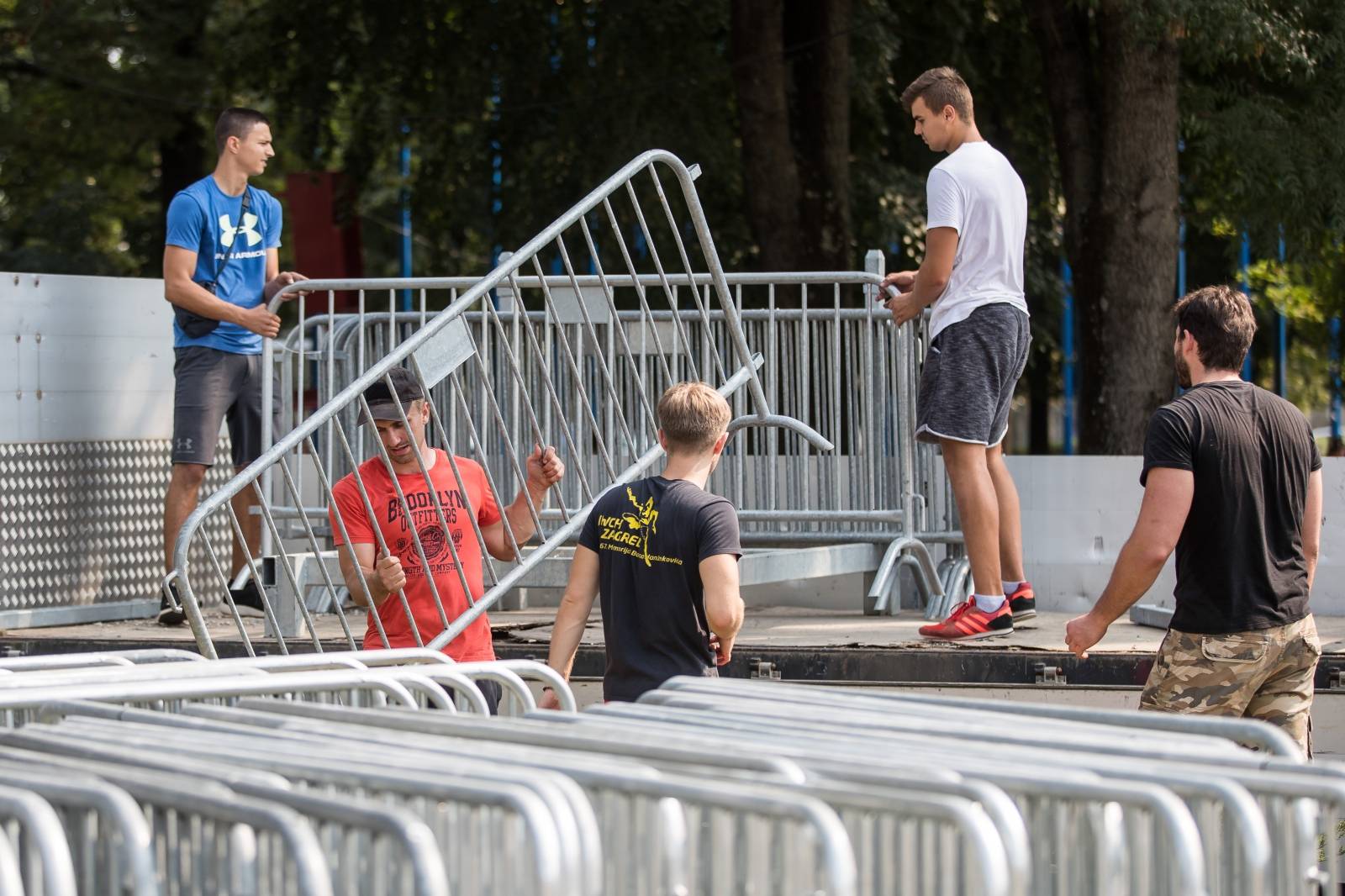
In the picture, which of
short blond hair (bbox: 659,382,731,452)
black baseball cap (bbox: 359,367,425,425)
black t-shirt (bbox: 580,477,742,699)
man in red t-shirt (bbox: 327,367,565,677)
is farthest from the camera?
black baseball cap (bbox: 359,367,425,425)

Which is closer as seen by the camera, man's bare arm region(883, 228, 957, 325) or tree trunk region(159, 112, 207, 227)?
man's bare arm region(883, 228, 957, 325)

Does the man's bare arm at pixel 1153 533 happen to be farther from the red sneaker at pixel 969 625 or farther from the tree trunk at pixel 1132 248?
the tree trunk at pixel 1132 248

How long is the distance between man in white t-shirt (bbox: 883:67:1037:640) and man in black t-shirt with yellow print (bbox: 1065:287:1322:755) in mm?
1660

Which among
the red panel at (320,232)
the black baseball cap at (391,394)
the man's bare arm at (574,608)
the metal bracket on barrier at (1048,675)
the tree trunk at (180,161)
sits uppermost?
the tree trunk at (180,161)

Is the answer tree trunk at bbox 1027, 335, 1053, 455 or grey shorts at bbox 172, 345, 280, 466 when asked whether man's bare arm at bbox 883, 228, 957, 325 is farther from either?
tree trunk at bbox 1027, 335, 1053, 455

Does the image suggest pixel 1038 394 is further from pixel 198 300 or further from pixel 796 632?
pixel 198 300

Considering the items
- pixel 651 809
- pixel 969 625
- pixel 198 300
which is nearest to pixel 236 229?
pixel 198 300

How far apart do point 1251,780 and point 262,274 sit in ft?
19.3

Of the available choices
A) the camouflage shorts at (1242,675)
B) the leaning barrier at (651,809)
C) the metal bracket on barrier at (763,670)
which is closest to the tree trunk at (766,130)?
the metal bracket on barrier at (763,670)

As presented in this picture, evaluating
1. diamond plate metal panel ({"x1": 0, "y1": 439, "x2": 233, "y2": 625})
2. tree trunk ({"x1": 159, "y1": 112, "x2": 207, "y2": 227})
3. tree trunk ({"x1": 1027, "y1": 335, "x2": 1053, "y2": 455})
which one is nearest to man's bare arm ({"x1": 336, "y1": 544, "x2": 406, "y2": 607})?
diamond plate metal panel ({"x1": 0, "y1": 439, "x2": 233, "y2": 625})

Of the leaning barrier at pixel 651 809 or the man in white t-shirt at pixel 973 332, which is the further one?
the man in white t-shirt at pixel 973 332

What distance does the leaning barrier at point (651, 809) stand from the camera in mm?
2383

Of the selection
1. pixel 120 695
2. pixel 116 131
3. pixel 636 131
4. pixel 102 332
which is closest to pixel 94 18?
pixel 116 131

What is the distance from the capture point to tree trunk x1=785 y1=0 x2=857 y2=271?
1284cm
